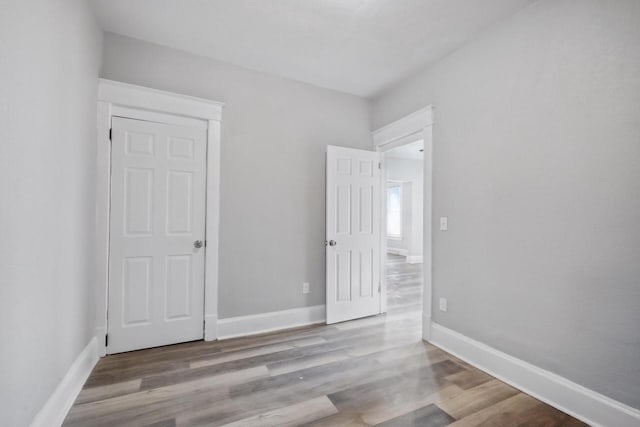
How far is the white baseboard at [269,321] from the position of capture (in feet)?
9.78

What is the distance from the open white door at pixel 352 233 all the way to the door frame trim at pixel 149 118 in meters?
1.23

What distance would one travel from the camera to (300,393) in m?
2.01

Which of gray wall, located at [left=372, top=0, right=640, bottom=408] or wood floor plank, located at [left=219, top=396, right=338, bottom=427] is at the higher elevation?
gray wall, located at [left=372, top=0, right=640, bottom=408]

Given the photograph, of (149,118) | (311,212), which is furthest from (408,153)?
(149,118)

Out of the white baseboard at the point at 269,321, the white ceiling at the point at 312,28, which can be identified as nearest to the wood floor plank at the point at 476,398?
the white baseboard at the point at 269,321

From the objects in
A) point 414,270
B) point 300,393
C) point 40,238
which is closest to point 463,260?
point 300,393

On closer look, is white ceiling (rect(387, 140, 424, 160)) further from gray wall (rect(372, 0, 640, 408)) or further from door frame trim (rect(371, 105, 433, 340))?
gray wall (rect(372, 0, 640, 408))

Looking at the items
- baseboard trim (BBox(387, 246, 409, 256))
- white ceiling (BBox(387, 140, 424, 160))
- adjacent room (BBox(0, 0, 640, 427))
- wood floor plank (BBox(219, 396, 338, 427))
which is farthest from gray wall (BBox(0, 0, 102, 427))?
baseboard trim (BBox(387, 246, 409, 256))

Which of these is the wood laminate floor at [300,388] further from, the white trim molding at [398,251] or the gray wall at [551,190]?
the white trim molding at [398,251]

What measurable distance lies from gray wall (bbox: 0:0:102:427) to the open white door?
2.23 meters

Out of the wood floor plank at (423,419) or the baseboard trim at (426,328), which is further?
the baseboard trim at (426,328)

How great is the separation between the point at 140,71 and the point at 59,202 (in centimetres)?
155

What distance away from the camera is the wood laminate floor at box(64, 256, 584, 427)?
5.79ft

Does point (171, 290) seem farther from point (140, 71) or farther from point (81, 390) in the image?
point (140, 71)
